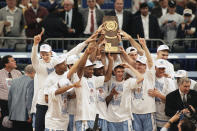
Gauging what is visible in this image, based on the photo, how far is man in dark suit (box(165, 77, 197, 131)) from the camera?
1579 cm

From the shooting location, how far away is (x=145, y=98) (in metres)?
16.3

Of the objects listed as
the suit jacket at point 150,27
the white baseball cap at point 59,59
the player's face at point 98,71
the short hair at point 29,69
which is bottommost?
the short hair at point 29,69

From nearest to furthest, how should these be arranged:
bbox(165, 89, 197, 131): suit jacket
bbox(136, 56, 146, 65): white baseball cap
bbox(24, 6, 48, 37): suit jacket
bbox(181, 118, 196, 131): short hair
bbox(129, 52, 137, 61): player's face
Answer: bbox(181, 118, 196, 131): short hair, bbox(165, 89, 197, 131): suit jacket, bbox(136, 56, 146, 65): white baseball cap, bbox(129, 52, 137, 61): player's face, bbox(24, 6, 48, 37): suit jacket

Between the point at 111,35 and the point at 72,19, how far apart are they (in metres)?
4.39

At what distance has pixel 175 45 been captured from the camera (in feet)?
65.6

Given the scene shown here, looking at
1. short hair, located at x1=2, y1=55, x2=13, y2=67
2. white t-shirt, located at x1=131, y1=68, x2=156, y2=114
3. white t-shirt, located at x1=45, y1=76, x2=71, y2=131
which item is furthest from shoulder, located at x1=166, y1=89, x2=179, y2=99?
short hair, located at x1=2, y1=55, x2=13, y2=67

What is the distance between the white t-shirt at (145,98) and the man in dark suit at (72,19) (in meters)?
4.37

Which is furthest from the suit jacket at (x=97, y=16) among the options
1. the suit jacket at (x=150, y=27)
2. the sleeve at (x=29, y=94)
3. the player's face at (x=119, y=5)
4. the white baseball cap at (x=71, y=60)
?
the white baseball cap at (x=71, y=60)

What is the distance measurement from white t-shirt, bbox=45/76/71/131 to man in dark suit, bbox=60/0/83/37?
5.15 meters

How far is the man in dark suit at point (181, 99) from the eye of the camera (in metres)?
15.8

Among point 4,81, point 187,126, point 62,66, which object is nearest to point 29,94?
point 4,81

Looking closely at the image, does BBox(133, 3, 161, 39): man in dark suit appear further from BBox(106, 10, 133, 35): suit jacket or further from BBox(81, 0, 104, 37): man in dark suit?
BBox(81, 0, 104, 37): man in dark suit

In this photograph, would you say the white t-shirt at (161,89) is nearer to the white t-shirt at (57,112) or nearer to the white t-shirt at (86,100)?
the white t-shirt at (86,100)

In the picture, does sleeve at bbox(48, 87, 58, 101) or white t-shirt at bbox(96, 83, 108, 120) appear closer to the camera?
sleeve at bbox(48, 87, 58, 101)
